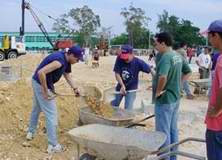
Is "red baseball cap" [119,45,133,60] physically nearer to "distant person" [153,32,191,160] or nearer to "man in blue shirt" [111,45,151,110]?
"man in blue shirt" [111,45,151,110]

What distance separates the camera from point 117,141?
563 cm

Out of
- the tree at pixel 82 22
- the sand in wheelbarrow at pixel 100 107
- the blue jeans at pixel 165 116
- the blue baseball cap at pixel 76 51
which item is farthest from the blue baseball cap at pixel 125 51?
the tree at pixel 82 22

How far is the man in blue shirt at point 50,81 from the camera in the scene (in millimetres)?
6297

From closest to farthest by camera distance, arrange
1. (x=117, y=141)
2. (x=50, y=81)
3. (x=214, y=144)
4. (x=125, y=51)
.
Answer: (x=214, y=144) < (x=117, y=141) < (x=50, y=81) < (x=125, y=51)

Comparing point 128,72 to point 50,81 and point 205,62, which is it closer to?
point 50,81

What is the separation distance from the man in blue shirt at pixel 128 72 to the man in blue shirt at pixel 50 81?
3.77 ft

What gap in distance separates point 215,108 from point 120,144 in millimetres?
1209

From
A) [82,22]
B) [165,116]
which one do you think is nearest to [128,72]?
[165,116]

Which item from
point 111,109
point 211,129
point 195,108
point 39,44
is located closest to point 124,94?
point 111,109

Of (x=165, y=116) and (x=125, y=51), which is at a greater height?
(x=125, y=51)

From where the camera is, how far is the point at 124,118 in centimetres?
721

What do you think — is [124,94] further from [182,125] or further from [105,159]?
[105,159]

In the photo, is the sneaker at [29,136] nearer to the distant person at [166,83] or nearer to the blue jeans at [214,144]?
the distant person at [166,83]

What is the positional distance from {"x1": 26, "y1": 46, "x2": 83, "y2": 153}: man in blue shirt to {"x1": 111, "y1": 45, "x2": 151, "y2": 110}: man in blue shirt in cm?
115
